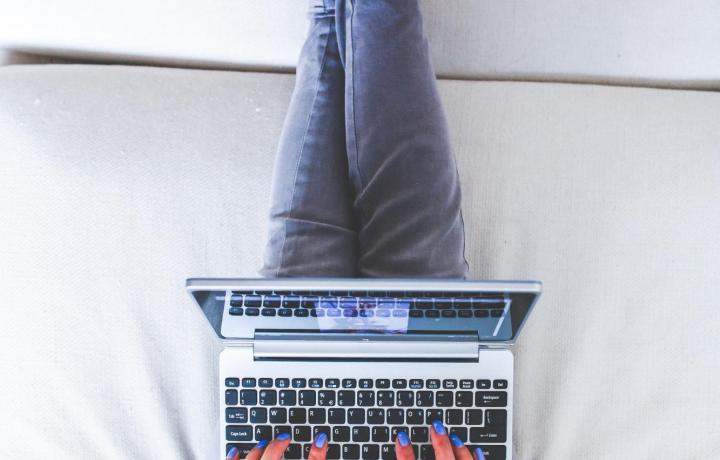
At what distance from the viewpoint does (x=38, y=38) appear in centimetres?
94

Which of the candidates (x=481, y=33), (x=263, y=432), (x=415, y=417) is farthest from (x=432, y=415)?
(x=481, y=33)

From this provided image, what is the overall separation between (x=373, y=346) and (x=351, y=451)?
149 mm

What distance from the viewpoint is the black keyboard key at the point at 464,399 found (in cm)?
78

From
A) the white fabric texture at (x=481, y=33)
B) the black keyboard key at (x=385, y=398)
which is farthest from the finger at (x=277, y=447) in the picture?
the white fabric texture at (x=481, y=33)

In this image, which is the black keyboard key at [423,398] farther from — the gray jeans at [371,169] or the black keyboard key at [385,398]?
the gray jeans at [371,169]

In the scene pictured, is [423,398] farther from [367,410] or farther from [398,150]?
[398,150]

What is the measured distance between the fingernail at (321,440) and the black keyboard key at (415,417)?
11cm

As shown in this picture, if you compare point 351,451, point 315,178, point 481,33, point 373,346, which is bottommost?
point 351,451

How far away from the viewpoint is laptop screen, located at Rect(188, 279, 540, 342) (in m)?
0.62

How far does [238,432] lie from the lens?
0.79m

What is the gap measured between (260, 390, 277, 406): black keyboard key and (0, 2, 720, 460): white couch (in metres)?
Result: 0.13

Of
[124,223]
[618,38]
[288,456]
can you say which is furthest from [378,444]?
[618,38]

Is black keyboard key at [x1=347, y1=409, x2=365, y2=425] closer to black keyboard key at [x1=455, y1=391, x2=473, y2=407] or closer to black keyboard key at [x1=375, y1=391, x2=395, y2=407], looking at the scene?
black keyboard key at [x1=375, y1=391, x2=395, y2=407]

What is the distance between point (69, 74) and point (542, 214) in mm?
775
